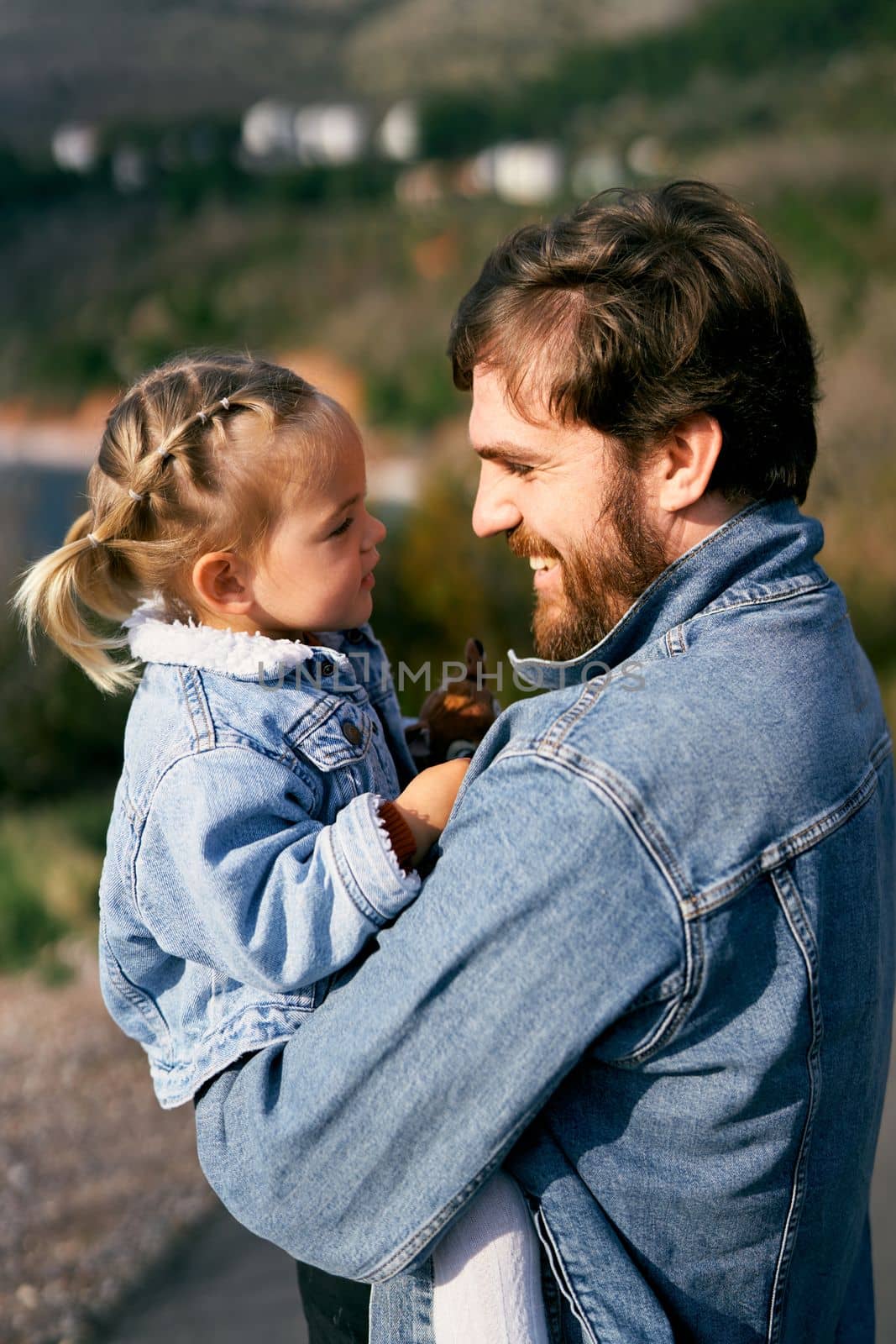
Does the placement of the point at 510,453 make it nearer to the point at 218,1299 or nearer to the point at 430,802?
the point at 430,802

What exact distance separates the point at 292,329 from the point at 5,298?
2.04 m

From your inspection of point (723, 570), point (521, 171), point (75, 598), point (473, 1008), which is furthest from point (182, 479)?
point (521, 171)

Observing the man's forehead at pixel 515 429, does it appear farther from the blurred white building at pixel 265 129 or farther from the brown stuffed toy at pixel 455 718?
the blurred white building at pixel 265 129

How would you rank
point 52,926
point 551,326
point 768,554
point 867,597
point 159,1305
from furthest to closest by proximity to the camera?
point 867,597
point 52,926
point 159,1305
point 551,326
point 768,554

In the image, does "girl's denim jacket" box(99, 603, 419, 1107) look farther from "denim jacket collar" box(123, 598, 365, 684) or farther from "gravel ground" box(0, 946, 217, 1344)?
"gravel ground" box(0, 946, 217, 1344)

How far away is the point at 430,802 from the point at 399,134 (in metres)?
8.34

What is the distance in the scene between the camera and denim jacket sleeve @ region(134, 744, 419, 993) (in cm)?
142

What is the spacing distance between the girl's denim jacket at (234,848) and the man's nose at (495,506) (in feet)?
0.97

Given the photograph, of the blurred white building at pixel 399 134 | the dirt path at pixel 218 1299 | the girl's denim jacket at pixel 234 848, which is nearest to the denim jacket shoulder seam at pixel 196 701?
the girl's denim jacket at pixel 234 848

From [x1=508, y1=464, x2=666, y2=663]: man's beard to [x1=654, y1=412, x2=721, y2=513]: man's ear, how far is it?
0.04m

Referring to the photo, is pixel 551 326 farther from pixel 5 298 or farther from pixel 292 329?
pixel 5 298

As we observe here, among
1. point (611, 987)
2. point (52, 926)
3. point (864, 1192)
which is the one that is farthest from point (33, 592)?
point (52, 926)

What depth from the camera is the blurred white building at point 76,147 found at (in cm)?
832

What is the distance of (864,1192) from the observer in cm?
160
